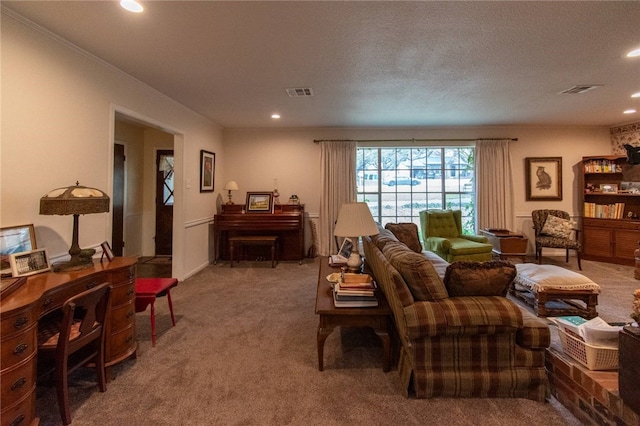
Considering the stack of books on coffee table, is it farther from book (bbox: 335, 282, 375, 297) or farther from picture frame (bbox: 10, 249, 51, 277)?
picture frame (bbox: 10, 249, 51, 277)

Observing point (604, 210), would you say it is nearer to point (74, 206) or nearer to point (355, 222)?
point (355, 222)

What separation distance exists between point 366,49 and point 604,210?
17.5ft

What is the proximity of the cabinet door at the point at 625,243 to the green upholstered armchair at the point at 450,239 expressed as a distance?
2.38m

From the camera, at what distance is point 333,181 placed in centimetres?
546

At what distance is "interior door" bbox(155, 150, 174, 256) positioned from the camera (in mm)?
5395

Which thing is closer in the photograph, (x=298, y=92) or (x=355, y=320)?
(x=355, y=320)

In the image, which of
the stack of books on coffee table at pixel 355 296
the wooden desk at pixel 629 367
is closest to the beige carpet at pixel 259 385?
the wooden desk at pixel 629 367

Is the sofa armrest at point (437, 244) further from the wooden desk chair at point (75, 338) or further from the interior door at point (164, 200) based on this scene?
the interior door at point (164, 200)

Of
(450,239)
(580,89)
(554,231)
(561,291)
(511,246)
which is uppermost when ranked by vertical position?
(580,89)

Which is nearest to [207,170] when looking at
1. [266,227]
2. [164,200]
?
[164,200]

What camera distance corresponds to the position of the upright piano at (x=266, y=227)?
4984 mm

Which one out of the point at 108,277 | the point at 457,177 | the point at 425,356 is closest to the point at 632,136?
the point at 457,177

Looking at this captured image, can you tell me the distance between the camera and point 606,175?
16.9ft

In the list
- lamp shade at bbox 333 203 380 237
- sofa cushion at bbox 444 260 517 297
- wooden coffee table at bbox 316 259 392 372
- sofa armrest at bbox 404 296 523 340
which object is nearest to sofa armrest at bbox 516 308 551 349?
sofa armrest at bbox 404 296 523 340
